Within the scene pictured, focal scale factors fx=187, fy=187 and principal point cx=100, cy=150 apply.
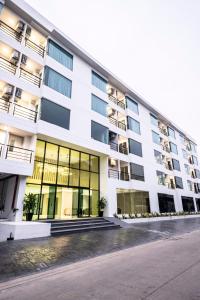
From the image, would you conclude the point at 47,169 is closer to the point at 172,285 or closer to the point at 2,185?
the point at 2,185

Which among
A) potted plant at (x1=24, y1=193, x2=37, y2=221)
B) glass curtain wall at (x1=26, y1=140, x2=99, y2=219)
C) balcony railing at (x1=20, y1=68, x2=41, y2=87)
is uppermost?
balcony railing at (x1=20, y1=68, x2=41, y2=87)

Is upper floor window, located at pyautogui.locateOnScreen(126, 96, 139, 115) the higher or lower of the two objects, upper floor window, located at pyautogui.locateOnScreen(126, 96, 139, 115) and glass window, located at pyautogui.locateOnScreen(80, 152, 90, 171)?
the higher

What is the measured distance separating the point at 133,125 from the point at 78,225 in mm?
16201

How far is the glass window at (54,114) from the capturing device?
1491 centimetres

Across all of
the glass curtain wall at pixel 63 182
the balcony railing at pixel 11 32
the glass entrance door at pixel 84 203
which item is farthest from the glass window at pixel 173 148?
the balcony railing at pixel 11 32

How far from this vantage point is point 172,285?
3998 millimetres

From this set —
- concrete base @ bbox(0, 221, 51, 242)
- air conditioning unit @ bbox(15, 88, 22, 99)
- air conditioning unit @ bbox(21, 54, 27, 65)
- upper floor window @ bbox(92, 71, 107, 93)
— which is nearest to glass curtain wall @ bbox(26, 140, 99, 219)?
concrete base @ bbox(0, 221, 51, 242)

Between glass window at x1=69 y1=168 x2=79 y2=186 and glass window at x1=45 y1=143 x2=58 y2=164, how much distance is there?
2.03m

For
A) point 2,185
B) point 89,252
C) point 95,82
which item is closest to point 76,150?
point 2,185

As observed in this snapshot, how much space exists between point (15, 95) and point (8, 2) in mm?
7609

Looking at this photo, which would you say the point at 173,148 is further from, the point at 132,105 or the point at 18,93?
the point at 18,93

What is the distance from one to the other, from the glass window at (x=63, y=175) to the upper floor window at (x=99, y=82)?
1028cm

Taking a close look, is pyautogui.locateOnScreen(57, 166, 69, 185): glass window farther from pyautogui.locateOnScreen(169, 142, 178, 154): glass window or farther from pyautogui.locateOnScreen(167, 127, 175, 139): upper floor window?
pyautogui.locateOnScreen(167, 127, 175, 139): upper floor window

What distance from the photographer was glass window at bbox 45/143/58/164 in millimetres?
15555
